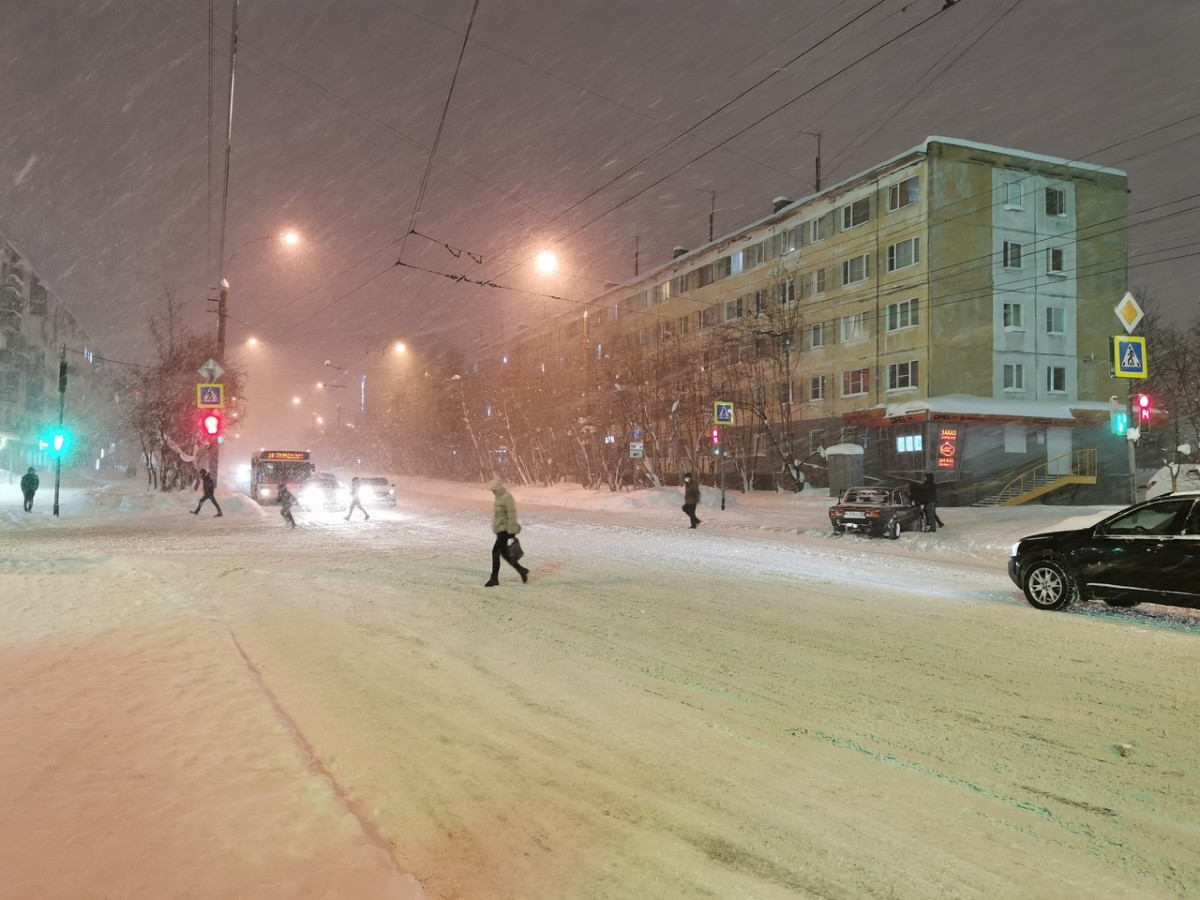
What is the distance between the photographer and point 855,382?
4084 centimetres

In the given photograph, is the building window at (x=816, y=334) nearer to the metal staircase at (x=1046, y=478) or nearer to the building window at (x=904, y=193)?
the building window at (x=904, y=193)

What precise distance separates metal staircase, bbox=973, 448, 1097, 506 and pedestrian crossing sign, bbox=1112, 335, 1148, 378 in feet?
61.4

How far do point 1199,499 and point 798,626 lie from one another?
4.89 meters

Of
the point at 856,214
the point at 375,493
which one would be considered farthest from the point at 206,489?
the point at 856,214

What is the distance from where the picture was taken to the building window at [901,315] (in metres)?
37.1

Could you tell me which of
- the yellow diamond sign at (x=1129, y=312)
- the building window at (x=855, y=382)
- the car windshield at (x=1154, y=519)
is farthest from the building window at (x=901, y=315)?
the car windshield at (x=1154, y=519)

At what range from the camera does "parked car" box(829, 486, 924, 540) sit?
2131 centimetres

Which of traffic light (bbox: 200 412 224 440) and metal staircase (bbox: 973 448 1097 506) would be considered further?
metal staircase (bbox: 973 448 1097 506)

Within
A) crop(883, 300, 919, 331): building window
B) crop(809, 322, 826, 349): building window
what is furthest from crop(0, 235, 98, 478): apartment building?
crop(883, 300, 919, 331): building window

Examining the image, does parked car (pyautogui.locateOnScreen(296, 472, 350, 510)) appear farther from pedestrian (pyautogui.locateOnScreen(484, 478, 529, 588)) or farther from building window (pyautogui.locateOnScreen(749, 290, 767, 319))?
pedestrian (pyautogui.locateOnScreen(484, 478, 529, 588))

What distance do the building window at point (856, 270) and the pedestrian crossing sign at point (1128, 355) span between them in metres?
24.5

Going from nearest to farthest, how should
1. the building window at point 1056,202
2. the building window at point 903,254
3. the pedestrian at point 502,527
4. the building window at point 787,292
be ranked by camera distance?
Answer: the pedestrian at point 502,527 → the building window at point 903,254 → the building window at point 1056,202 → the building window at point 787,292

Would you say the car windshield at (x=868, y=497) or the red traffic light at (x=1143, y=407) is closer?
the red traffic light at (x=1143, y=407)

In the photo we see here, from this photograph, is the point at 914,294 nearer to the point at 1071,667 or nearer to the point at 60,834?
the point at 1071,667
